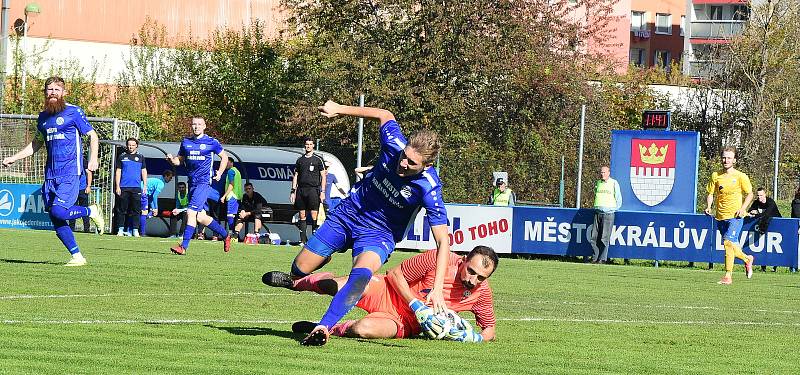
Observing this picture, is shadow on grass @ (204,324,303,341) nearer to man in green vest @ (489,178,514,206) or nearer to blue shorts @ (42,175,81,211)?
blue shorts @ (42,175,81,211)

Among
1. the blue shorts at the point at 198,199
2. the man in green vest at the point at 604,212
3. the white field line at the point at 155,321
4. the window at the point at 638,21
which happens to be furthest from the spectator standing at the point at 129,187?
the window at the point at 638,21

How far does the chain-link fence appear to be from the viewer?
31.8 m

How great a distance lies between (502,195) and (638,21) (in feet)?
217

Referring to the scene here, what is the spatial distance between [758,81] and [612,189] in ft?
68.6

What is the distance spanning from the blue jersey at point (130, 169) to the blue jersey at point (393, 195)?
19782 millimetres

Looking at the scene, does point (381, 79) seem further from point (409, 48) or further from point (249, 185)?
point (249, 185)

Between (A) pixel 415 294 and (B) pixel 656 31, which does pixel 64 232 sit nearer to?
(A) pixel 415 294

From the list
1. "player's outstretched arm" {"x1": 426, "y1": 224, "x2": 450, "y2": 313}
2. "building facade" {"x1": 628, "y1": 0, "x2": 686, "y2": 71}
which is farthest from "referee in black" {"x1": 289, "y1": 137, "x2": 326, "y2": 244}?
"building facade" {"x1": 628, "y1": 0, "x2": 686, "y2": 71}

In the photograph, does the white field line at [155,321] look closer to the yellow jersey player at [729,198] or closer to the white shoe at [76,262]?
the white shoe at [76,262]

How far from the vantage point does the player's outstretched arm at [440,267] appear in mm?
9102

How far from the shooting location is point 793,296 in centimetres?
1806

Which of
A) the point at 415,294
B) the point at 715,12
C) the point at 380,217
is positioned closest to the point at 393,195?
the point at 380,217

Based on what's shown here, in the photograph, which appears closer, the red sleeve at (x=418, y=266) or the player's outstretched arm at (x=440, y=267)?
the player's outstretched arm at (x=440, y=267)

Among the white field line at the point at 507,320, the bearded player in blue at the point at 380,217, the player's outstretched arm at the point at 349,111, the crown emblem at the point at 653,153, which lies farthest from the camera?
the crown emblem at the point at 653,153
